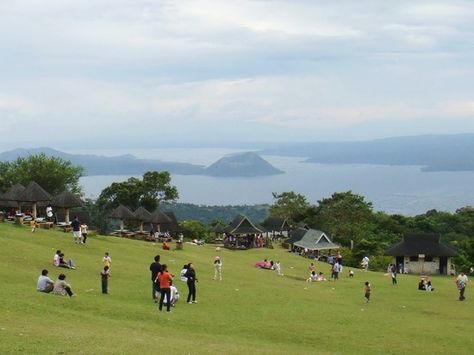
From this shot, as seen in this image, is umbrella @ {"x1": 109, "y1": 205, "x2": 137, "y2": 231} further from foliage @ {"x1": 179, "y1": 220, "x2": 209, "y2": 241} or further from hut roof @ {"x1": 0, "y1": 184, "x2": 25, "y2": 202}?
foliage @ {"x1": 179, "y1": 220, "x2": 209, "y2": 241}

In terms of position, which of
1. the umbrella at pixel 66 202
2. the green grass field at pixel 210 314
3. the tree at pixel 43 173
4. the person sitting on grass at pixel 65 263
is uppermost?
the tree at pixel 43 173

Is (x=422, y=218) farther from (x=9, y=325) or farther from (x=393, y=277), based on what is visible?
(x=9, y=325)

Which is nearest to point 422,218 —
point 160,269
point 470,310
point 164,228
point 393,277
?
point 164,228

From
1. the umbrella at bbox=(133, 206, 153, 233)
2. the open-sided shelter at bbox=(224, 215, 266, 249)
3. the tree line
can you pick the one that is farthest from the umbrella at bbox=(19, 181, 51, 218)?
the tree line

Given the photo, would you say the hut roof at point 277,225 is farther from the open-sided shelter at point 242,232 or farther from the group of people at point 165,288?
the group of people at point 165,288

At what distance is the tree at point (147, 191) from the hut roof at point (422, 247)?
3873cm

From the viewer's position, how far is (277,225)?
96.0 m

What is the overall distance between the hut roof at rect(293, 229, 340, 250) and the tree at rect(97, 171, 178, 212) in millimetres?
26822

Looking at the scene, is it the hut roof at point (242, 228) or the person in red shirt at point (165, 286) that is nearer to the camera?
the person in red shirt at point (165, 286)

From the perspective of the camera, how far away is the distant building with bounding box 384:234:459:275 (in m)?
60.3

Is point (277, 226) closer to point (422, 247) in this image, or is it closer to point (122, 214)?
point (422, 247)

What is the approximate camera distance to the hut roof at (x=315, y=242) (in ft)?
225

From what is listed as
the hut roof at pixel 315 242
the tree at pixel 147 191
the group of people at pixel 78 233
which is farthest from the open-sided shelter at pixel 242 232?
the group of people at pixel 78 233

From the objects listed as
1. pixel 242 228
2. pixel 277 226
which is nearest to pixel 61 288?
pixel 242 228
